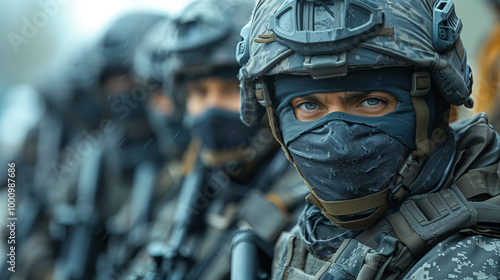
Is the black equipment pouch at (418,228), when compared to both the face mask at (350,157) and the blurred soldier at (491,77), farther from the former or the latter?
the blurred soldier at (491,77)

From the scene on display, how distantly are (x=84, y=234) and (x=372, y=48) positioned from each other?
5550 mm

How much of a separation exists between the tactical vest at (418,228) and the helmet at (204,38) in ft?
8.97

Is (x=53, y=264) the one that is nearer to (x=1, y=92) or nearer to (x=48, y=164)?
(x=48, y=164)

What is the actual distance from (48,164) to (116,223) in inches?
101

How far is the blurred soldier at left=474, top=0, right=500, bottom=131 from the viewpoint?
4832 mm

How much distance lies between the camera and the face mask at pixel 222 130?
490 cm

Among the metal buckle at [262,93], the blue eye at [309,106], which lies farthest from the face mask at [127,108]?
the blue eye at [309,106]

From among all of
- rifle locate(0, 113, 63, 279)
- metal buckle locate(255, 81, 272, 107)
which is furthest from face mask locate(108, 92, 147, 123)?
metal buckle locate(255, 81, 272, 107)

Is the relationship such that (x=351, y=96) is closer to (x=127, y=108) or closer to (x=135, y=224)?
(x=135, y=224)

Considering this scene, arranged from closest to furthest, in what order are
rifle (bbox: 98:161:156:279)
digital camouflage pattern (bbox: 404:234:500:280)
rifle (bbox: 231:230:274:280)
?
digital camouflage pattern (bbox: 404:234:500:280)
rifle (bbox: 231:230:274:280)
rifle (bbox: 98:161:156:279)

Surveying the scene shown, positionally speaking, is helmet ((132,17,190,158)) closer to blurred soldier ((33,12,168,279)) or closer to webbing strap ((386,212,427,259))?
blurred soldier ((33,12,168,279))

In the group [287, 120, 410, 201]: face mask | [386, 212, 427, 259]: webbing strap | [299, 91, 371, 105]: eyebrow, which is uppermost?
[299, 91, 371, 105]: eyebrow

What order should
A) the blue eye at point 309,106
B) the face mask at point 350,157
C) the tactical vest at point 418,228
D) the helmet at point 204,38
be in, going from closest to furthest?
the tactical vest at point 418,228 → the face mask at point 350,157 → the blue eye at point 309,106 → the helmet at point 204,38

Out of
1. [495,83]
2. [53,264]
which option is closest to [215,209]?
[495,83]
